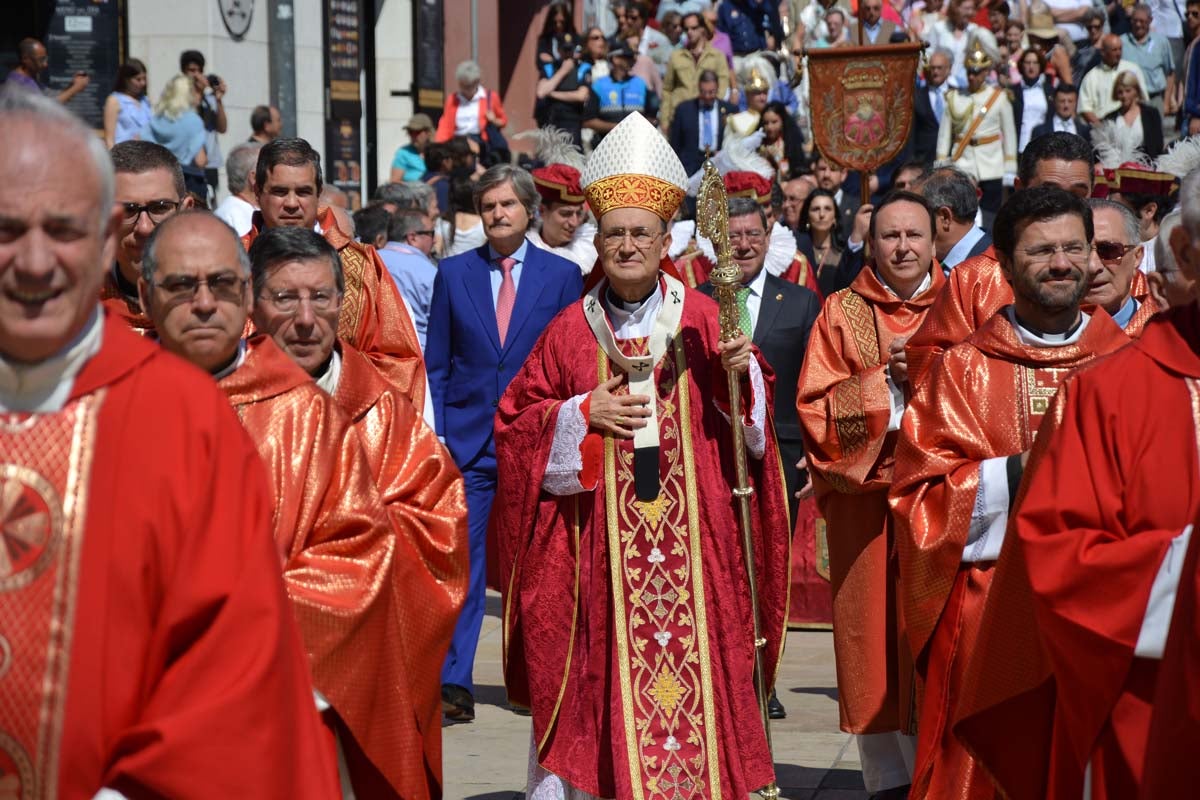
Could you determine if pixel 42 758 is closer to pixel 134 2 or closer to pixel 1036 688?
pixel 1036 688

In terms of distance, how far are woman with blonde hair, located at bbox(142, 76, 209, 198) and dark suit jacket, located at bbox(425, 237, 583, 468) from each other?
21.0ft

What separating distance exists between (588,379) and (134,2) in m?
12.1

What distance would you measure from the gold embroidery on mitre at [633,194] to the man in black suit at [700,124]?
10126mm

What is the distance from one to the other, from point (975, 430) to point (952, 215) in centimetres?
295

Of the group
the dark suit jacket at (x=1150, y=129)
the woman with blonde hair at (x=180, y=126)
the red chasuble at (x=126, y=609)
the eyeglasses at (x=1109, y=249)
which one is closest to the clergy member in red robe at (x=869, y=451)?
the eyeglasses at (x=1109, y=249)

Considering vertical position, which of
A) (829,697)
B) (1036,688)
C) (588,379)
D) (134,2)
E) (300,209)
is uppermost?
(134,2)

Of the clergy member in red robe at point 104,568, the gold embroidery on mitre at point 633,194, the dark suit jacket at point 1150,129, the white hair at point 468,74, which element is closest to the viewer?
the clergy member in red robe at point 104,568

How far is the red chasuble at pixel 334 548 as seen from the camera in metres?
4.16

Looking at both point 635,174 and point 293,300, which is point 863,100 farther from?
point 293,300

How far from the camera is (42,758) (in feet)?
10.0

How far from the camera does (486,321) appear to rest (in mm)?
8609

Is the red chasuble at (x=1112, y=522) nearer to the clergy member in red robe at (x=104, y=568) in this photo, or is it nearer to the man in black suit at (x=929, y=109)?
the clergy member in red robe at (x=104, y=568)

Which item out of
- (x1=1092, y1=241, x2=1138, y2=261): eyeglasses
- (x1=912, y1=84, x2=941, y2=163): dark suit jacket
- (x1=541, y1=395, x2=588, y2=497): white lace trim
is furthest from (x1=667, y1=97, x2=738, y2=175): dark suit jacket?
(x1=541, y1=395, x2=588, y2=497): white lace trim

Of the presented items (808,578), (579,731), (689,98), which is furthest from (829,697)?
(689,98)
